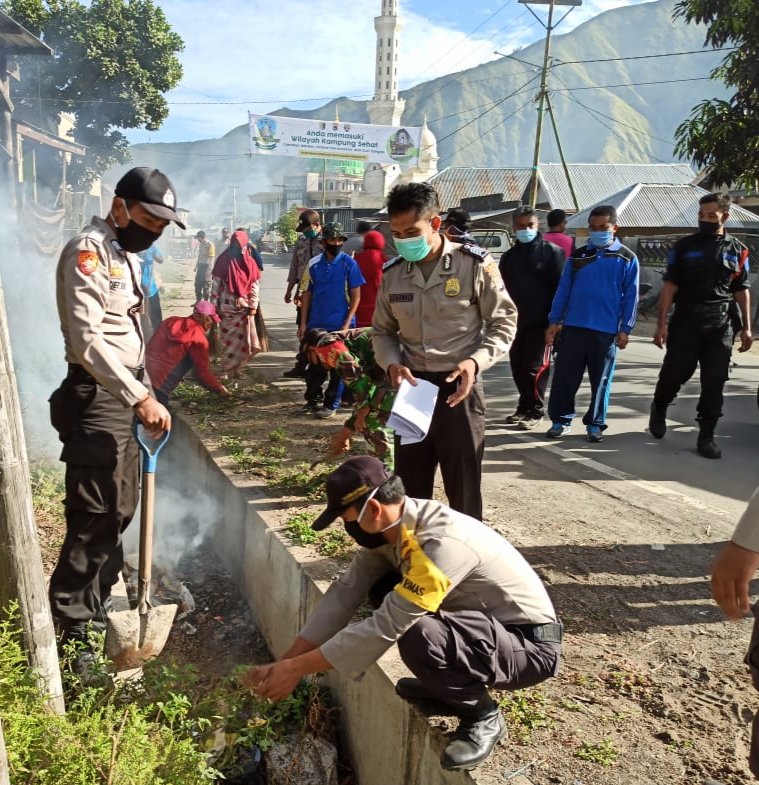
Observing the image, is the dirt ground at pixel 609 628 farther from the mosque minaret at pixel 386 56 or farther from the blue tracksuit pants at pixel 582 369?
the mosque minaret at pixel 386 56

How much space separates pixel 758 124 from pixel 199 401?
5.93 metres

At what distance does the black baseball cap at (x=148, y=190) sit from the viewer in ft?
9.16

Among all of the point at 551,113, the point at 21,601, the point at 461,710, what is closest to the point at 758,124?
the point at 461,710

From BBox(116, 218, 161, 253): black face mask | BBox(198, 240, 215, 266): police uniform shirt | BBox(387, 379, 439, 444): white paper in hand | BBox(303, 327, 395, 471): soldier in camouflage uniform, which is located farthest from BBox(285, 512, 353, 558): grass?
BBox(198, 240, 215, 266): police uniform shirt

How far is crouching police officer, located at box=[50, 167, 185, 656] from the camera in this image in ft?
8.71

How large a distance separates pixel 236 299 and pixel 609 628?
5.46 metres

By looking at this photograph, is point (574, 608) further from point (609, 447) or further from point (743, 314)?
point (743, 314)

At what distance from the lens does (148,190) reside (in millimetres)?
2795

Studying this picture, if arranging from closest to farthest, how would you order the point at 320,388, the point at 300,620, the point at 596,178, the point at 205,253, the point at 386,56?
the point at 300,620, the point at 320,388, the point at 205,253, the point at 596,178, the point at 386,56

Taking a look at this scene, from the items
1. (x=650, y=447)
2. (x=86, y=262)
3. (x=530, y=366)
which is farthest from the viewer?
(x=530, y=366)

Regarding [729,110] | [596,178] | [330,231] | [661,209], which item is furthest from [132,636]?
[596,178]

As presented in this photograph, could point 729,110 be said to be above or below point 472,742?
above

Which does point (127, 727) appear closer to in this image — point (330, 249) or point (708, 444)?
point (330, 249)

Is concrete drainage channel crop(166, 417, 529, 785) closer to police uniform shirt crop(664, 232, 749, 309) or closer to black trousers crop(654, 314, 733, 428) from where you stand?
black trousers crop(654, 314, 733, 428)
